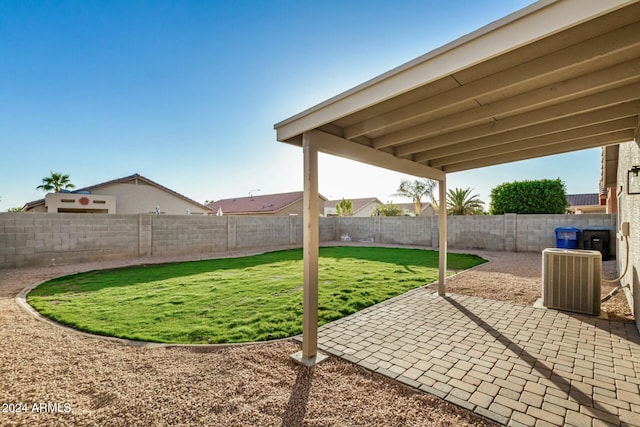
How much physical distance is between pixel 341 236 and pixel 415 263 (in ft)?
29.7

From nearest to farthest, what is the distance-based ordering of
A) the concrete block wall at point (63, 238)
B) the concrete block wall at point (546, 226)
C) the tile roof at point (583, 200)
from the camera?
the concrete block wall at point (63, 238), the concrete block wall at point (546, 226), the tile roof at point (583, 200)

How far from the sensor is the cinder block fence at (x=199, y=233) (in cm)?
888

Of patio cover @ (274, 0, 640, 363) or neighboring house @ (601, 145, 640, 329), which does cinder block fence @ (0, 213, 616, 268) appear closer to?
neighboring house @ (601, 145, 640, 329)

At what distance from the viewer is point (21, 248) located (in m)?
8.65

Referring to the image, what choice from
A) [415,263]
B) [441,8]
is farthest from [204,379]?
[415,263]

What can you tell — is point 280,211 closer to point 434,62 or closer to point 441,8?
point 441,8

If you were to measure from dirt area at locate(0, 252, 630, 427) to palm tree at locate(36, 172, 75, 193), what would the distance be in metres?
28.9

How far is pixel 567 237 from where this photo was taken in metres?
10.2

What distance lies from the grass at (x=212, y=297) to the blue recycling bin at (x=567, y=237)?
4187 mm

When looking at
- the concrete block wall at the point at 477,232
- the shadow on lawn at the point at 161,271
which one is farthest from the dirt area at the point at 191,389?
the concrete block wall at the point at 477,232

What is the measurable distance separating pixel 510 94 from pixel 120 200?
2393cm

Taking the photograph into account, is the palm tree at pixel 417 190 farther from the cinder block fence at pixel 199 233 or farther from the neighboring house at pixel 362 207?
the neighboring house at pixel 362 207

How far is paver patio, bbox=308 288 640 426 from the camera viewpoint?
2.25 m

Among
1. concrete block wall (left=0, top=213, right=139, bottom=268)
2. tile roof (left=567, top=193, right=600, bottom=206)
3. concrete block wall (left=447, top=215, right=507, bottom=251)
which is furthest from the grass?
tile roof (left=567, top=193, right=600, bottom=206)
